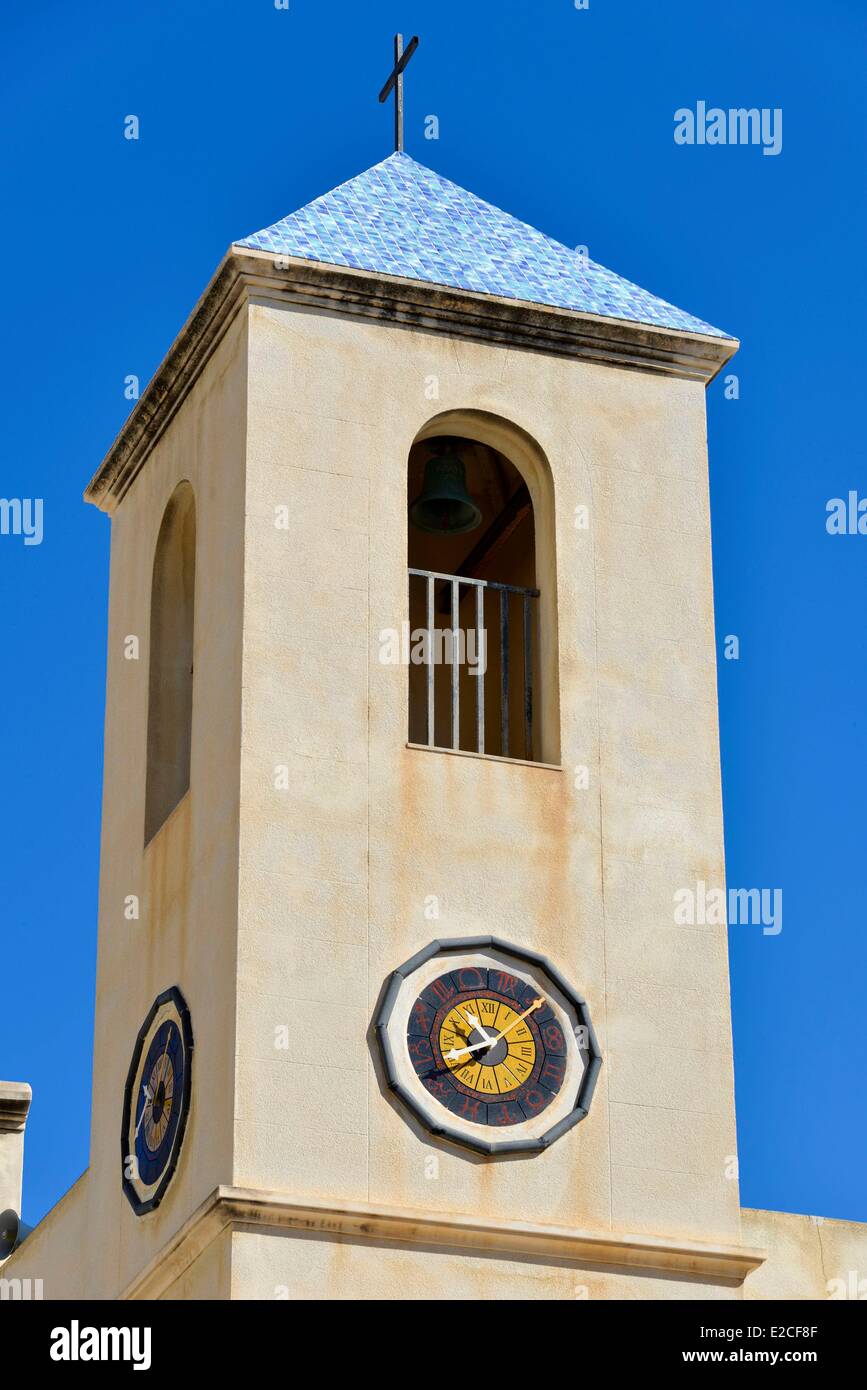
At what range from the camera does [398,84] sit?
27.0 meters

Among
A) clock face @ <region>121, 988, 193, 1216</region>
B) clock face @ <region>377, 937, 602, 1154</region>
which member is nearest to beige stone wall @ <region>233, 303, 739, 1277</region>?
clock face @ <region>377, 937, 602, 1154</region>

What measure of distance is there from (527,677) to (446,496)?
157 centimetres

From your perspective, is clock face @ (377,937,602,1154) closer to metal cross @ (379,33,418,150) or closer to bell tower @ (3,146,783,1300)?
bell tower @ (3,146,783,1300)

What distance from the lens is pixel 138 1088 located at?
24172mm

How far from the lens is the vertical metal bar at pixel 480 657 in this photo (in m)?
24.7

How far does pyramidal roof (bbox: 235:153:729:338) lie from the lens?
2494cm

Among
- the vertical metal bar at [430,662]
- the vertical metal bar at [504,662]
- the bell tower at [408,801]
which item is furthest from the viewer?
the vertical metal bar at [504,662]

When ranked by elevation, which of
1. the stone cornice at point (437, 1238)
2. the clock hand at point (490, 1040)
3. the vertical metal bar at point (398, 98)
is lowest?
the stone cornice at point (437, 1238)

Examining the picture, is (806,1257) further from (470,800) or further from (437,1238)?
(470,800)

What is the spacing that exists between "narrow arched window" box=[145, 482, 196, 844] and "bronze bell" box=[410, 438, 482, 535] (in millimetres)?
1660

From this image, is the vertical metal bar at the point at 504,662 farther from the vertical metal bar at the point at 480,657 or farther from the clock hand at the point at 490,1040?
the clock hand at the point at 490,1040

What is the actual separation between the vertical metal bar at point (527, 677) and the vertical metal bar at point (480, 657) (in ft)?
0.99

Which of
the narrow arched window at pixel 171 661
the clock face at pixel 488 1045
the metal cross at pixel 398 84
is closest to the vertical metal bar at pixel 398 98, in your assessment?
the metal cross at pixel 398 84
